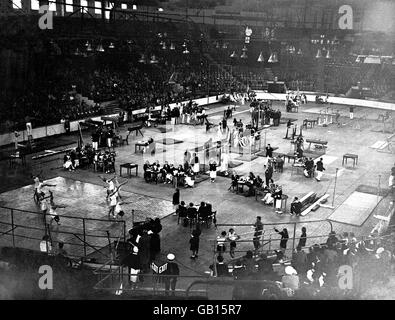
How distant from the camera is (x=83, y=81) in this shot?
145 feet

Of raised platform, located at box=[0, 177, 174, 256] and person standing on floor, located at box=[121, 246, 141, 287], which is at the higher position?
person standing on floor, located at box=[121, 246, 141, 287]

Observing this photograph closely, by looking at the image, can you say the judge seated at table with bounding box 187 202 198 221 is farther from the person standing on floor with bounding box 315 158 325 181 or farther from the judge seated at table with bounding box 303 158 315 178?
the person standing on floor with bounding box 315 158 325 181

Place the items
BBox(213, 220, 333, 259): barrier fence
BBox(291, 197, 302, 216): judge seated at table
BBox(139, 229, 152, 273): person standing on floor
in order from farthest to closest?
BBox(291, 197, 302, 216): judge seated at table → BBox(213, 220, 333, 259): barrier fence → BBox(139, 229, 152, 273): person standing on floor

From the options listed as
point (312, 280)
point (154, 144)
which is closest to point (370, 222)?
point (312, 280)

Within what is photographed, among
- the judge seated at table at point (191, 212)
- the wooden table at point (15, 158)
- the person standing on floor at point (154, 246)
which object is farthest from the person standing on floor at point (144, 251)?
the wooden table at point (15, 158)

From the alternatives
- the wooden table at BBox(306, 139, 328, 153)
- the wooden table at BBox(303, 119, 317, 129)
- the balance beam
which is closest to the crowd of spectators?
the balance beam

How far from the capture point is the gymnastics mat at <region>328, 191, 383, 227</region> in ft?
66.8

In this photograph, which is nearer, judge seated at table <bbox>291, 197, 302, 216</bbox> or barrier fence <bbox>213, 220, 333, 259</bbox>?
barrier fence <bbox>213, 220, 333, 259</bbox>

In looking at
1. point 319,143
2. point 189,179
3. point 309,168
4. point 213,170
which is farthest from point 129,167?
point 319,143

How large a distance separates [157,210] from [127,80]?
3028cm

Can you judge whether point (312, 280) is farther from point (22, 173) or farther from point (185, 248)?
point (22, 173)

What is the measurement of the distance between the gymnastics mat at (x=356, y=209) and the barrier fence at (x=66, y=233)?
9319 mm

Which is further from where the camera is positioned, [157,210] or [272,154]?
[272,154]

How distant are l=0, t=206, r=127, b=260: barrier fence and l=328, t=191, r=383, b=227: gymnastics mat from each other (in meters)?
9.32
